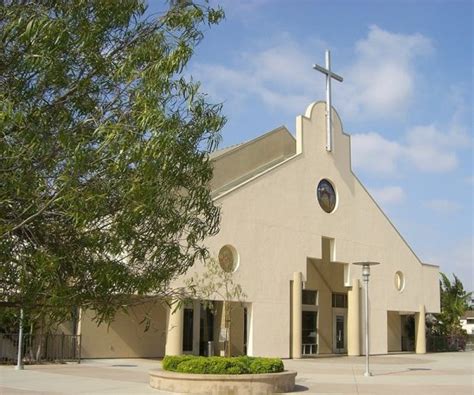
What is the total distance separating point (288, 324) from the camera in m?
29.8

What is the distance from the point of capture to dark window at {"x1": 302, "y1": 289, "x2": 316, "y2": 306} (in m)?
34.9

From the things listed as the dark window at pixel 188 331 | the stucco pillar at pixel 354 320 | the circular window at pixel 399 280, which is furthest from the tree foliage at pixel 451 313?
the dark window at pixel 188 331

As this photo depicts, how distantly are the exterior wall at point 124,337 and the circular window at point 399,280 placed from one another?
15.2 meters

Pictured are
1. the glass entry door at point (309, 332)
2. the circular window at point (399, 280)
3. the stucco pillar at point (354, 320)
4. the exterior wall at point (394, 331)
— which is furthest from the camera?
the exterior wall at point (394, 331)

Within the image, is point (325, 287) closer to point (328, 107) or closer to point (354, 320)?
point (354, 320)

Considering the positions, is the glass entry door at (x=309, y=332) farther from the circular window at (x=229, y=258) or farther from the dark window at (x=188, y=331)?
the circular window at (x=229, y=258)

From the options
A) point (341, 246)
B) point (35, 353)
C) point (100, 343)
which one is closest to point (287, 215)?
point (341, 246)

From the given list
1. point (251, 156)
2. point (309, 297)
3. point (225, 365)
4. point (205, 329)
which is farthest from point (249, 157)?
point (225, 365)

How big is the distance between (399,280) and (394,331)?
498 centimetres

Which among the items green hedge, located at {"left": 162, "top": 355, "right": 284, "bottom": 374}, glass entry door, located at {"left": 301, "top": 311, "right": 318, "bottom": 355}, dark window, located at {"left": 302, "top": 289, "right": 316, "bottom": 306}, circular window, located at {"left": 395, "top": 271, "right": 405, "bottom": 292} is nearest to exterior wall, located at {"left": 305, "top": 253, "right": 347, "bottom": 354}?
dark window, located at {"left": 302, "top": 289, "right": 316, "bottom": 306}

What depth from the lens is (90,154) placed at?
616 cm

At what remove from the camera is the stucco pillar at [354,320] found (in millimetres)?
34125

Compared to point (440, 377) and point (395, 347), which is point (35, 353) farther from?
point (395, 347)

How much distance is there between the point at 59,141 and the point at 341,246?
2904 centimetres
